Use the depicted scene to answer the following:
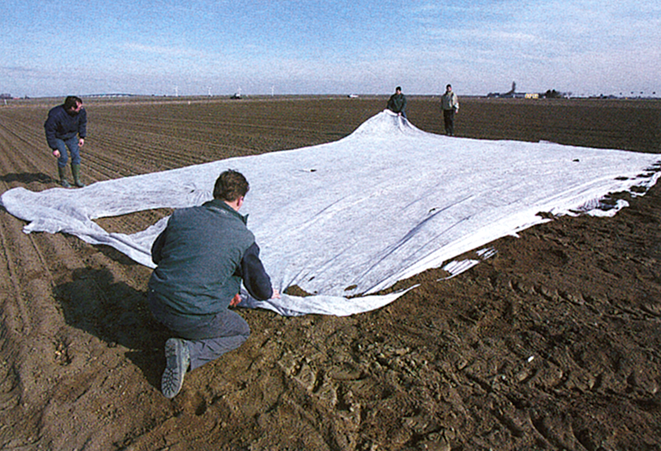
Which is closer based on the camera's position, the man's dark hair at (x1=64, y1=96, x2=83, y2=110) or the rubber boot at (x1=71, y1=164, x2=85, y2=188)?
the man's dark hair at (x1=64, y1=96, x2=83, y2=110)

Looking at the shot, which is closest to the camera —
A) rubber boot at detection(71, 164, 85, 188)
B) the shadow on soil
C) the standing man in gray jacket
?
the shadow on soil

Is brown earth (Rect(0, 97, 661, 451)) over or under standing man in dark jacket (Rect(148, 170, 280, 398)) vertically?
under

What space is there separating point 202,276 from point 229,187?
0.50 metres

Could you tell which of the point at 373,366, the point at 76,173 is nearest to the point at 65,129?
the point at 76,173

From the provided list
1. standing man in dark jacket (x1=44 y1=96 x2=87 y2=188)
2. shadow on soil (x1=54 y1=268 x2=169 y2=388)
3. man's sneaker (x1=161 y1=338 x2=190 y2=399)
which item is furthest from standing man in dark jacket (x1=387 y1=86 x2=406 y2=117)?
man's sneaker (x1=161 y1=338 x2=190 y2=399)

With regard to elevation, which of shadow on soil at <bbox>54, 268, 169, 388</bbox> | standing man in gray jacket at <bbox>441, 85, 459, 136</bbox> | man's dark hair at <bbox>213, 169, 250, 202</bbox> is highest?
standing man in gray jacket at <bbox>441, 85, 459, 136</bbox>

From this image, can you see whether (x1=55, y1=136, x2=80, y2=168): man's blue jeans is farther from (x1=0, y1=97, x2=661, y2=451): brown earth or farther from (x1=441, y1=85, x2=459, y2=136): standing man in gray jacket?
(x1=441, y1=85, x2=459, y2=136): standing man in gray jacket

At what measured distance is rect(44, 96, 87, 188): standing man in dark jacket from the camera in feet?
18.8

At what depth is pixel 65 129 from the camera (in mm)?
5875

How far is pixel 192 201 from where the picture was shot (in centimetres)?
480

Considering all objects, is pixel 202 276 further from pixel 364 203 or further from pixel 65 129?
pixel 65 129

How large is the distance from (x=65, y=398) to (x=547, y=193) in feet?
16.1

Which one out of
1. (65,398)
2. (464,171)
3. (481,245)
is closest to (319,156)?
(464,171)

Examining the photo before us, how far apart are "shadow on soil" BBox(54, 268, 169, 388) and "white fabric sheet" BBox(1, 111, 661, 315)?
15.1 inches
